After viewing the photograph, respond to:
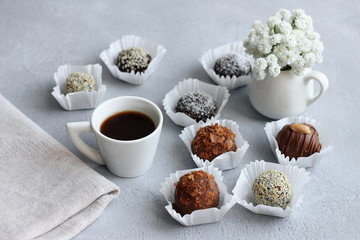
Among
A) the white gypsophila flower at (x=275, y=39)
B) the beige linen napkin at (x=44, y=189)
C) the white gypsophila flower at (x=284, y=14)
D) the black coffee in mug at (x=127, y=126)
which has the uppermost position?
the white gypsophila flower at (x=284, y=14)

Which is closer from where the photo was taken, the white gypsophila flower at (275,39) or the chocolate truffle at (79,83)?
the white gypsophila flower at (275,39)

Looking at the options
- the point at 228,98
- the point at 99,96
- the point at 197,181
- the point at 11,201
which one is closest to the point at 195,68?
the point at 228,98

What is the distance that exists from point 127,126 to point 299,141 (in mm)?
626

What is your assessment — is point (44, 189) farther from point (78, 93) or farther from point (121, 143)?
point (78, 93)

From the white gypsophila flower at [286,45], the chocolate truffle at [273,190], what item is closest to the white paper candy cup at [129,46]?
the white gypsophila flower at [286,45]

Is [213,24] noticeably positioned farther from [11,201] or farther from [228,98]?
[11,201]

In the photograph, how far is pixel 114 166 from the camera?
172 centimetres

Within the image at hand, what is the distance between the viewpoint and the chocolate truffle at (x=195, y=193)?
155 centimetres

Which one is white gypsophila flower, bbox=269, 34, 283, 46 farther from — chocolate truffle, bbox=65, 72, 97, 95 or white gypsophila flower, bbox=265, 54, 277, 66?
chocolate truffle, bbox=65, 72, 97, 95

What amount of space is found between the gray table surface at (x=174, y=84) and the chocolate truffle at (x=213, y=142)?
103 millimetres

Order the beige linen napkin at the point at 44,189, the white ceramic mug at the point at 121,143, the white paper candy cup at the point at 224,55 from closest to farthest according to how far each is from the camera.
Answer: the beige linen napkin at the point at 44,189, the white ceramic mug at the point at 121,143, the white paper candy cup at the point at 224,55

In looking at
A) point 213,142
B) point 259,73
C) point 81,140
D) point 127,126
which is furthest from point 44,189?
point 259,73

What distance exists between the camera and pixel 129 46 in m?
2.28

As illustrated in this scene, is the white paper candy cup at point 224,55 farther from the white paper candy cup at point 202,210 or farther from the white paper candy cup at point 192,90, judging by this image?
the white paper candy cup at point 202,210
